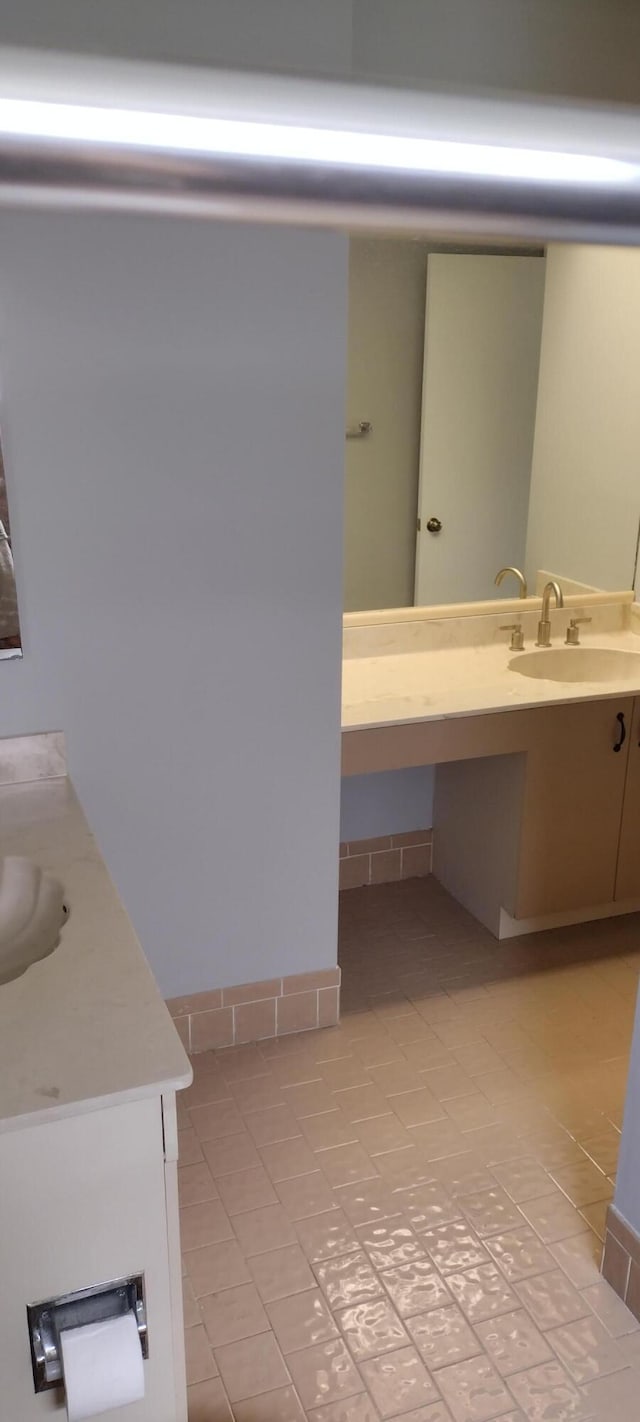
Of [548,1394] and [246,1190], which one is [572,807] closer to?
[246,1190]

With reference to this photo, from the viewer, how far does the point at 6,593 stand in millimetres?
2260

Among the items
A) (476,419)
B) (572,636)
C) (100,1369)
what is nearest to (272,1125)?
(100,1369)

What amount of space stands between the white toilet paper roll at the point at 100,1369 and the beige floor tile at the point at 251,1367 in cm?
64

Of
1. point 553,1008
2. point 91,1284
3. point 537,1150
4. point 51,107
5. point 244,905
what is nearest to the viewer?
point 51,107

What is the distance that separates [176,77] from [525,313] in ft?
10.9

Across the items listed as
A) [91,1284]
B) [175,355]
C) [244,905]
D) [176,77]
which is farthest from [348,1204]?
[176,77]

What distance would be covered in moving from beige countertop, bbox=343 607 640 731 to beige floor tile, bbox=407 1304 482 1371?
4.40 feet

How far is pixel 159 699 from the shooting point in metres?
2.51

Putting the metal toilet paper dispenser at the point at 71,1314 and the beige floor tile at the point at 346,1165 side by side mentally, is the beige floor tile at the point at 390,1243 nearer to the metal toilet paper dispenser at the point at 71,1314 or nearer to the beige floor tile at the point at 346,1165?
the beige floor tile at the point at 346,1165

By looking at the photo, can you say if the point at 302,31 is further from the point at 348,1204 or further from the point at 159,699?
the point at 348,1204

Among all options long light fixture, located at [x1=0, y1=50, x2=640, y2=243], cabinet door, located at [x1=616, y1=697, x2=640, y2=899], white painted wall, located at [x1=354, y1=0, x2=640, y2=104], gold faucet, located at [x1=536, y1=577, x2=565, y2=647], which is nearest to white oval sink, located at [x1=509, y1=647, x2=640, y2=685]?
gold faucet, located at [x1=536, y1=577, x2=565, y2=647]

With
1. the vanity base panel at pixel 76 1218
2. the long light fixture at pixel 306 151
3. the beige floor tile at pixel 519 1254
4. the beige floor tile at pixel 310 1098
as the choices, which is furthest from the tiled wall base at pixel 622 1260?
the long light fixture at pixel 306 151

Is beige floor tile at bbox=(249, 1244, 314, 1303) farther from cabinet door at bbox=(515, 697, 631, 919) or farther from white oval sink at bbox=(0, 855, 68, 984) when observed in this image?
cabinet door at bbox=(515, 697, 631, 919)

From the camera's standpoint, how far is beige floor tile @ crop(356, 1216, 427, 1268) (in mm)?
2154
